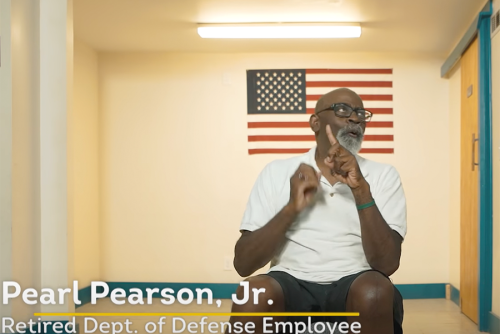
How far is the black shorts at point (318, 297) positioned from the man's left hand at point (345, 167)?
0.32m

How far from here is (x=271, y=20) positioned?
4617mm

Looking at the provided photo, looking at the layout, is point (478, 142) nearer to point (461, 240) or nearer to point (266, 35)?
point (461, 240)

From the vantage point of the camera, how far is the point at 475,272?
439 cm

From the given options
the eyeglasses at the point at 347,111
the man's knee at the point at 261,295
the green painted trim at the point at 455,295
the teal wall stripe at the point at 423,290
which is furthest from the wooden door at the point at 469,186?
the man's knee at the point at 261,295

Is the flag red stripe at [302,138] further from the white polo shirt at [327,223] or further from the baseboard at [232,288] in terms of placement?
the white polo shirt at [327,223]

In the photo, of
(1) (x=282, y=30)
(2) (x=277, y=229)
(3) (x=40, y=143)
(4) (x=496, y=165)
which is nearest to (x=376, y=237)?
(2) (x=277, y=229)

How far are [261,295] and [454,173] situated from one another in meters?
3.99

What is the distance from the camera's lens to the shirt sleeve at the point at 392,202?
2131mm

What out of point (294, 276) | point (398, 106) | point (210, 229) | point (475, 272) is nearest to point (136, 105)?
point (210, 229)

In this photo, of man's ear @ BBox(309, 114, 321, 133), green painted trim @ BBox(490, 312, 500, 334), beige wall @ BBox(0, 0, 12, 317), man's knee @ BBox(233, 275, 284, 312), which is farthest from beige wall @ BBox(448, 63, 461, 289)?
beige wall @ BBox(0, 0, 12, 317)

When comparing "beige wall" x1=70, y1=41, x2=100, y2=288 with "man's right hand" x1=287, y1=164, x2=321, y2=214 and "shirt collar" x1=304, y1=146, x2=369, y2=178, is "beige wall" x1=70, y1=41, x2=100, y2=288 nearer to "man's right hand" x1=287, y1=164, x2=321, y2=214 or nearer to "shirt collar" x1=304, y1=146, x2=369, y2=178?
"shirt collar" x1=304, y1=146, x2=369, y2=178

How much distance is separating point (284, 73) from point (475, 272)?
2492 mm

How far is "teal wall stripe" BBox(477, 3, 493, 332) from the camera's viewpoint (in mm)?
4039

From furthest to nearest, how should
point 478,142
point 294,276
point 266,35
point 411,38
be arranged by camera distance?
point 411,38 < point 266,35 < point 478,142 < point 294,276
